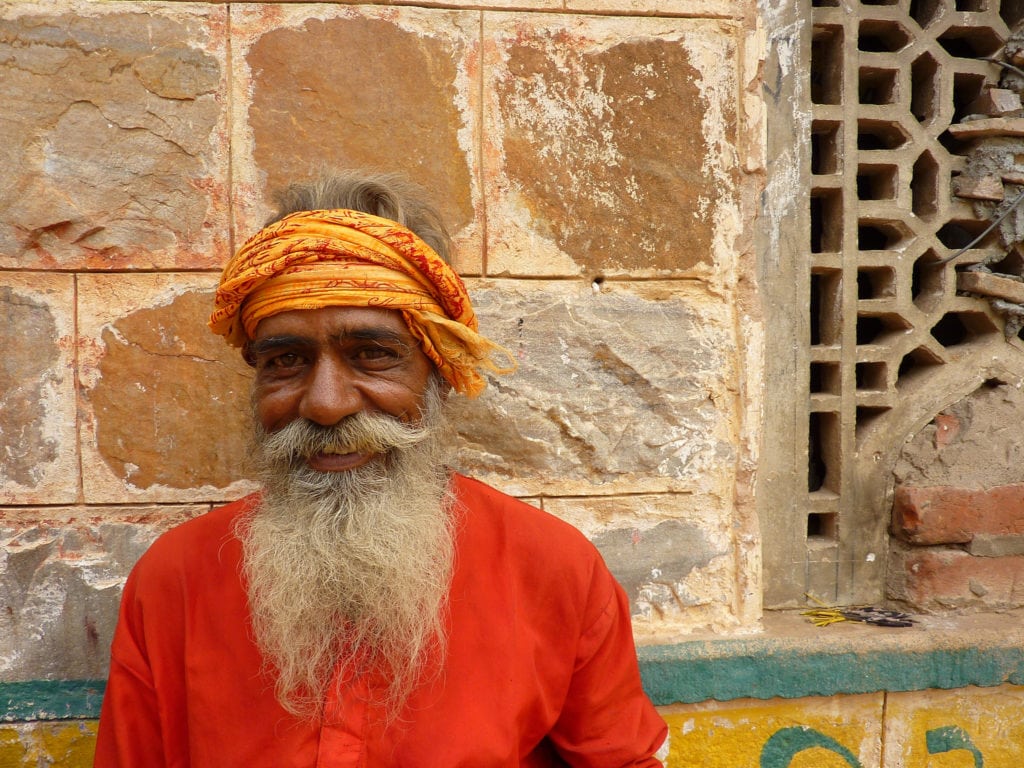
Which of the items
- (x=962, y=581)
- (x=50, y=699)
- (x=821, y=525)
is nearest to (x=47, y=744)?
(x=50, y=699)

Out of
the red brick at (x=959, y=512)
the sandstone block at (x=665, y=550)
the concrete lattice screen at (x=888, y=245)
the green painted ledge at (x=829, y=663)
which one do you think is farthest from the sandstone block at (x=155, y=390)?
the red brick at (x=959, y=512)

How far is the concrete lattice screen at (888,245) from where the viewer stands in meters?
2.19

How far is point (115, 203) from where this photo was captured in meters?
1.82

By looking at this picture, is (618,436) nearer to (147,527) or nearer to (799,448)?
(799,448)

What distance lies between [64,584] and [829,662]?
191cm

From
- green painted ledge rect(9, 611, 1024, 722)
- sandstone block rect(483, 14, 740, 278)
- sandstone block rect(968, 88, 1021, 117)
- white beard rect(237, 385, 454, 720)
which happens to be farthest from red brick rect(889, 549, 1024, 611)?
white beard rect(237, 385, 454, 720)

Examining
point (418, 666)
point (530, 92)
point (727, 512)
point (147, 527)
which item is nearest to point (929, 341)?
point (727, 512)

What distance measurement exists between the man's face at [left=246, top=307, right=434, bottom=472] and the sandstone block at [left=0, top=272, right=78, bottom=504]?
582 mm

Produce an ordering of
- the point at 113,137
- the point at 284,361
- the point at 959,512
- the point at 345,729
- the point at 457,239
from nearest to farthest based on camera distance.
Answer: the point at 345,729 < the point at 284,361 < the point at 113,137 < the point at 457,239 < the point at 959,512

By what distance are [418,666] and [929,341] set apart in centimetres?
172

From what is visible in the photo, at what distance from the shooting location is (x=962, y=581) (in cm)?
219

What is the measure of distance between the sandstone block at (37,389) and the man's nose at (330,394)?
2.42ft

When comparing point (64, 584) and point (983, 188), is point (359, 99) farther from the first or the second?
point (983, 188)

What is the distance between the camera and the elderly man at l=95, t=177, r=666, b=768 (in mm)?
1460
